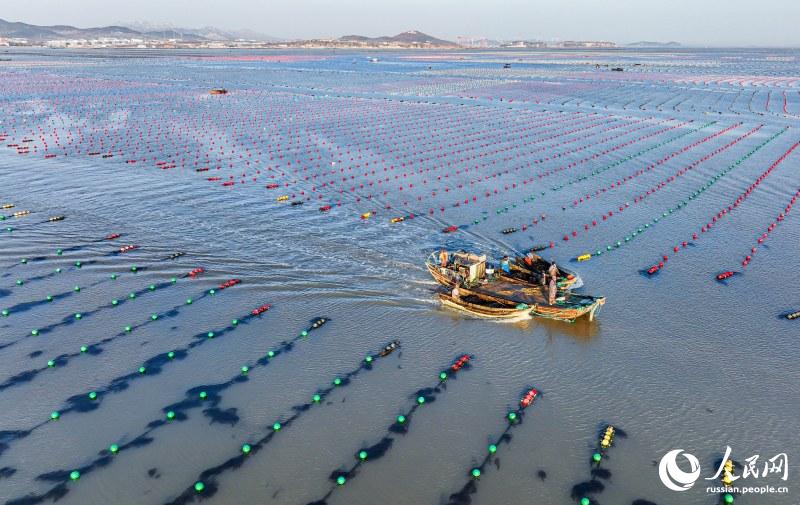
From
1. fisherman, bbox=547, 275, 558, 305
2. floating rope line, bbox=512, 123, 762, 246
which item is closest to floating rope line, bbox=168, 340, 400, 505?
fisherman, bbox=547, 275, 558, 305

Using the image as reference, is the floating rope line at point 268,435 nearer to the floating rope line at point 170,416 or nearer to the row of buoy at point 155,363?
the floating rope line at point 170,416

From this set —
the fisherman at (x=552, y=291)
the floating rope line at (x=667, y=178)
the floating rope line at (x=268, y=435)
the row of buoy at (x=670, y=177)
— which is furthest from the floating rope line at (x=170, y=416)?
the row of buoy at (x=670, y=177)

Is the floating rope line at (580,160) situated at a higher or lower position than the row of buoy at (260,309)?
higher

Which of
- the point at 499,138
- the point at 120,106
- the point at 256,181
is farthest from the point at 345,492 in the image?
the point at 120,106

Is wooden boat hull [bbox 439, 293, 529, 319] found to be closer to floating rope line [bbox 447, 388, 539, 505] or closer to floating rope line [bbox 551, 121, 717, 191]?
floating rope line [bbox 447, 388, 539, 505]

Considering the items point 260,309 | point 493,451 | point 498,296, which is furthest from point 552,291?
point 260,309

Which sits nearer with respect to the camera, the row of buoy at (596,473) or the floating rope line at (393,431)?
the row of buoy at (596,473)

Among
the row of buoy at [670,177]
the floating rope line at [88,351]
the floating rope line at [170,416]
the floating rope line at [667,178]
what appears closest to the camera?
the floating rope line at [170,416]
